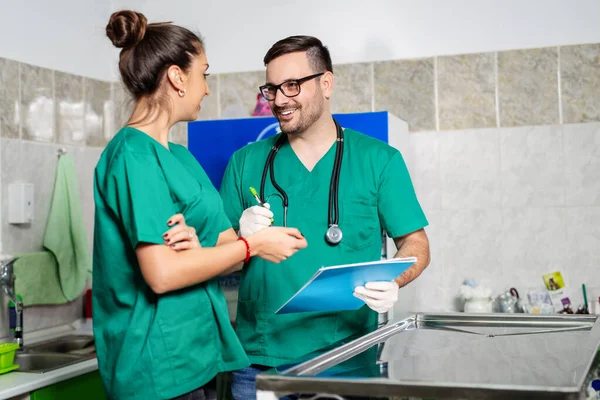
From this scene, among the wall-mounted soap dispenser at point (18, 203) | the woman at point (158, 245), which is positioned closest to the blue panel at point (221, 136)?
the wall-mounted soap dispenser at point (18, 203)

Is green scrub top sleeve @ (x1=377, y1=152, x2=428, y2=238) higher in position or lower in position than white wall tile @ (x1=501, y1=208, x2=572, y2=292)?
higher

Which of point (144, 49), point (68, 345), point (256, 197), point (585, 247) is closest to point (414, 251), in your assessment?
point (256, 197)

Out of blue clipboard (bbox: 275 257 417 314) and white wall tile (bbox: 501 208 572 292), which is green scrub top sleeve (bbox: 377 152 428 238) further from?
white wall tile (bbox: 501 208 572 292)

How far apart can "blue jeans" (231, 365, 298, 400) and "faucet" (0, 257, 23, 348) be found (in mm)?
1245

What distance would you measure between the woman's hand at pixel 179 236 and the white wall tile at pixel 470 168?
2026 millimetres

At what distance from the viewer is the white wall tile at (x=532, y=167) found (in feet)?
10.3

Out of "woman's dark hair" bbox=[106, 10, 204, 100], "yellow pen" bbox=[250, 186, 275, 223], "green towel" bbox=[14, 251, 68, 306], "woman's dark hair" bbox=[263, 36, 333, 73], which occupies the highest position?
"woman's dark hair" bbox=[263, 36, 333, 73]

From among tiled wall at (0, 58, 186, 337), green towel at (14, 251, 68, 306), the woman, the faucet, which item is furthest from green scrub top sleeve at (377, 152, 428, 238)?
green towel at (14, 251, 68, 306)

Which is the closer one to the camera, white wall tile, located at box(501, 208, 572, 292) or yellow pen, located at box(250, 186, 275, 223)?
yellow pen, located at box(250, 186, 275, 223)

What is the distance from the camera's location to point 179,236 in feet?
4.69

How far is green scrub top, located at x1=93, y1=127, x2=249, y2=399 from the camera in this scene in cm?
145

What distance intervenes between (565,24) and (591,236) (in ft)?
3.04

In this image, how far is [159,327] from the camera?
1.47 meters

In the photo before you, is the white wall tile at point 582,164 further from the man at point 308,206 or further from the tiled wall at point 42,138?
the tiled wall at point 42,138
